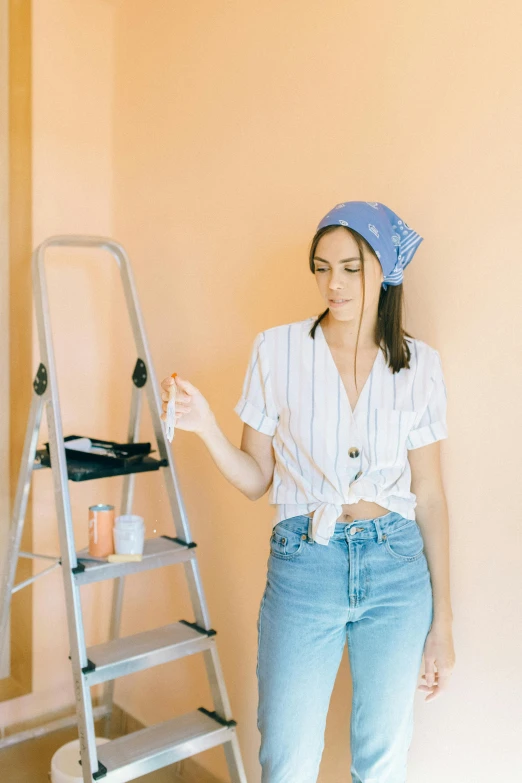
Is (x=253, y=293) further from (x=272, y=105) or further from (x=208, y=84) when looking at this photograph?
(x=208, y=84)

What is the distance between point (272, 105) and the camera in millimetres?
1702

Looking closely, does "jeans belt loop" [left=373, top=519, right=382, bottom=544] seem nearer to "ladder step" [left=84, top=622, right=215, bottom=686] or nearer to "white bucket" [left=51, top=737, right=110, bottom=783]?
"ladder step" [left=84, top=622, right=215, bottom=686]

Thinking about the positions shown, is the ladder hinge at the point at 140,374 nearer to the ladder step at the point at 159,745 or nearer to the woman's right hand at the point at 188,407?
the woman's right hand at the point at 188,407

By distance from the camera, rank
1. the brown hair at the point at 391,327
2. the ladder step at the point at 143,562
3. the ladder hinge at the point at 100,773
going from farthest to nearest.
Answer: the ladder step at the point at 143,562 < the ladder hinge at the point at 100,773 < the brown hair at the point at 391,327

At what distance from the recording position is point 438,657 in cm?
130

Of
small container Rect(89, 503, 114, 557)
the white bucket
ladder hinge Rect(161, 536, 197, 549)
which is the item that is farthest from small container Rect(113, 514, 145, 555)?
the white bucket

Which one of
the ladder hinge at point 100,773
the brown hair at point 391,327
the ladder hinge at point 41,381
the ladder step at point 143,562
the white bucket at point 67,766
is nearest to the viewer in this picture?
the brown hair at point 391,327

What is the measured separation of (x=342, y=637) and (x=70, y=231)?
1562 millimetres

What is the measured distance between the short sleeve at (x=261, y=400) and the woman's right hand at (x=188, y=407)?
0.12 metres

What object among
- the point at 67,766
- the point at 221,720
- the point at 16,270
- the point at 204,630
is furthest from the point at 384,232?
the point at 67,766

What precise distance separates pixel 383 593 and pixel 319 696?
0.22 metres

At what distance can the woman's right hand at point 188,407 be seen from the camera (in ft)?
4.10

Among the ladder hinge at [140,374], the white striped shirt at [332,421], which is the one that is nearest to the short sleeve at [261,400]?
the white striped shirt at [332,421]

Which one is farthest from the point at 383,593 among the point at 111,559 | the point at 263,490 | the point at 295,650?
the point at 111,559
